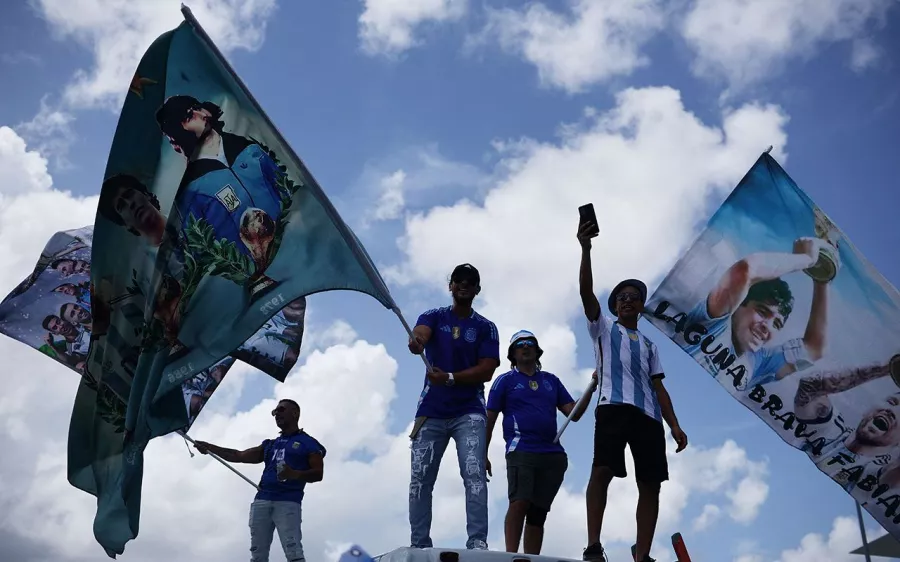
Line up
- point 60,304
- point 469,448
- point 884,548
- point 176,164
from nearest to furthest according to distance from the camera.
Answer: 1. point 469,448
2. point 176,164
3. point 60,304
4. point 884,548

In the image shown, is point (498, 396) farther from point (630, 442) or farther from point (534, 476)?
point (630, 442)

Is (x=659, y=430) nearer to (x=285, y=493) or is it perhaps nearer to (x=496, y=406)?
(x=496, y=406)

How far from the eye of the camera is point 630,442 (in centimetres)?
582

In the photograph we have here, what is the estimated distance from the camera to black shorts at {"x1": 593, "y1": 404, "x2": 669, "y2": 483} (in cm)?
571

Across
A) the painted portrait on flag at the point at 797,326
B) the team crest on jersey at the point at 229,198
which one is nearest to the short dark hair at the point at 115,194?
the team crest on jersey at the point at 229,198

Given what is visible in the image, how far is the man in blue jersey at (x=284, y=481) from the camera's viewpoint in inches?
295

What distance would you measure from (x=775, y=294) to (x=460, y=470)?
3.06 meters

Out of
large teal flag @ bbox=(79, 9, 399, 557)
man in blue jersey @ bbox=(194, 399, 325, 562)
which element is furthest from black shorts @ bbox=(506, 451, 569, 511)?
man in blue jersey @ bbox=(194, 399, 325, 562)

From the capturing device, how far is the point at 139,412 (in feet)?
22.5

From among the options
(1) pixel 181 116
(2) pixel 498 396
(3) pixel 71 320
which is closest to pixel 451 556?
(2) pixel 498 396

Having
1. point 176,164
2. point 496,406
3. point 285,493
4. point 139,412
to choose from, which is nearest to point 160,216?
point 176,164

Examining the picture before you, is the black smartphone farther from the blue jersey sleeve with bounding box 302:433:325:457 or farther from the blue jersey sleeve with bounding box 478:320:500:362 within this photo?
the blue jersey sleeve with bounding box 302:433:325:457

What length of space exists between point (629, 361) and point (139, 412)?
3623mm

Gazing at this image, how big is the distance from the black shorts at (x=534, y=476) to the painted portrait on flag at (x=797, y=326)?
130 centimetres
